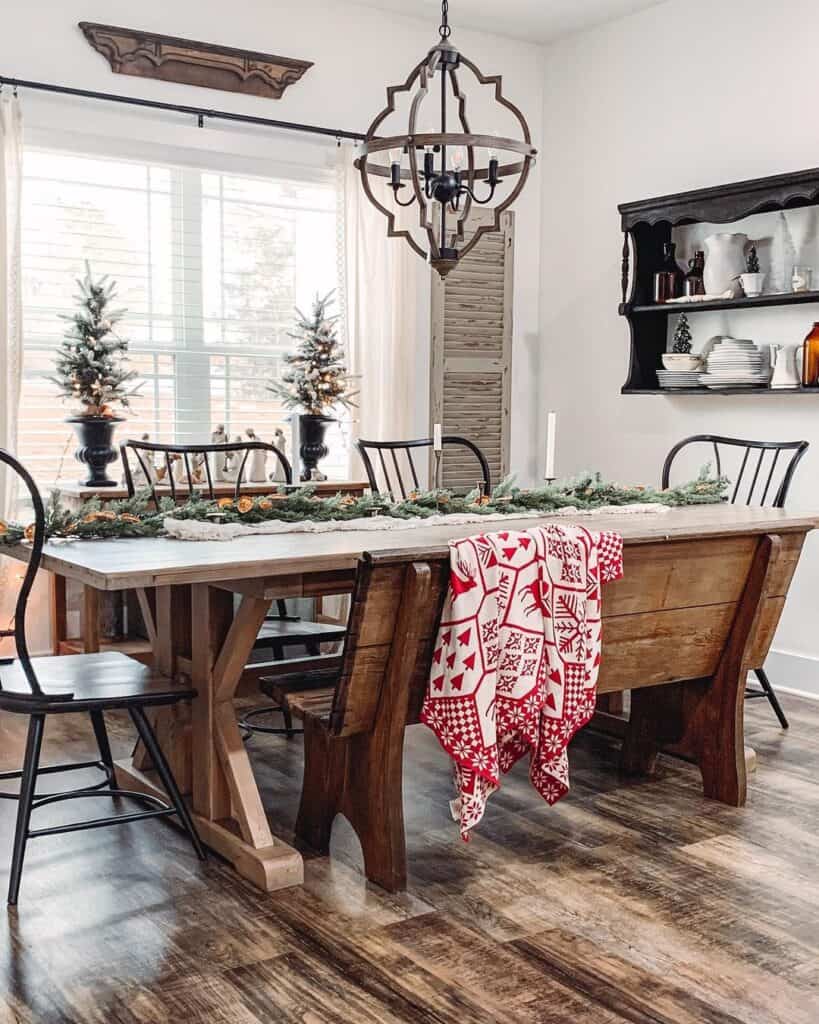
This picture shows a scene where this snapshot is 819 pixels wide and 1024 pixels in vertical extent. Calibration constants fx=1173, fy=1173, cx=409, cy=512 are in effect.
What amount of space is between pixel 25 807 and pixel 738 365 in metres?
3.23

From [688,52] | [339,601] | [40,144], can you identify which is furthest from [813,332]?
[40,144]

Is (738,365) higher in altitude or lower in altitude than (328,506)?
higher

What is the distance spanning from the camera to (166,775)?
278 centimetres

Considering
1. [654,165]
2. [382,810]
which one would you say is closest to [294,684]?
[382,810]

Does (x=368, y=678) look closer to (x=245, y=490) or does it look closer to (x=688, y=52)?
(x=245, y=490)

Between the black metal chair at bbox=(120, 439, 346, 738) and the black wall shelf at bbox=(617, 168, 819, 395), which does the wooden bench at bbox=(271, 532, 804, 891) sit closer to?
the black metal chair at bbox=(120, 439, 346, 738)

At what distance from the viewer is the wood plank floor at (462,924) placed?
85.1 inches

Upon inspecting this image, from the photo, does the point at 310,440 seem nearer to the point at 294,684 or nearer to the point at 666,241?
the point at 666,241

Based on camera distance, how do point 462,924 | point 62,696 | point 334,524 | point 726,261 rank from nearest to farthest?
point 462,924, point 62,696, point 334,524, point 726,261

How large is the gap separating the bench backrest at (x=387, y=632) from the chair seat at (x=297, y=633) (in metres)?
0.62

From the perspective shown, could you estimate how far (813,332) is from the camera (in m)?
4.41

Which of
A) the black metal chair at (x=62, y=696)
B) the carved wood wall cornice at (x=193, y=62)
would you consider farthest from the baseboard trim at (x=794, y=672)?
the carved wood wall cornice at (x=193, y=62)

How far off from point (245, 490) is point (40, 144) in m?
1.54

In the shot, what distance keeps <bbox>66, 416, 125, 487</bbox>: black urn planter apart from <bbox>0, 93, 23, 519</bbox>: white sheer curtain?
24cm
